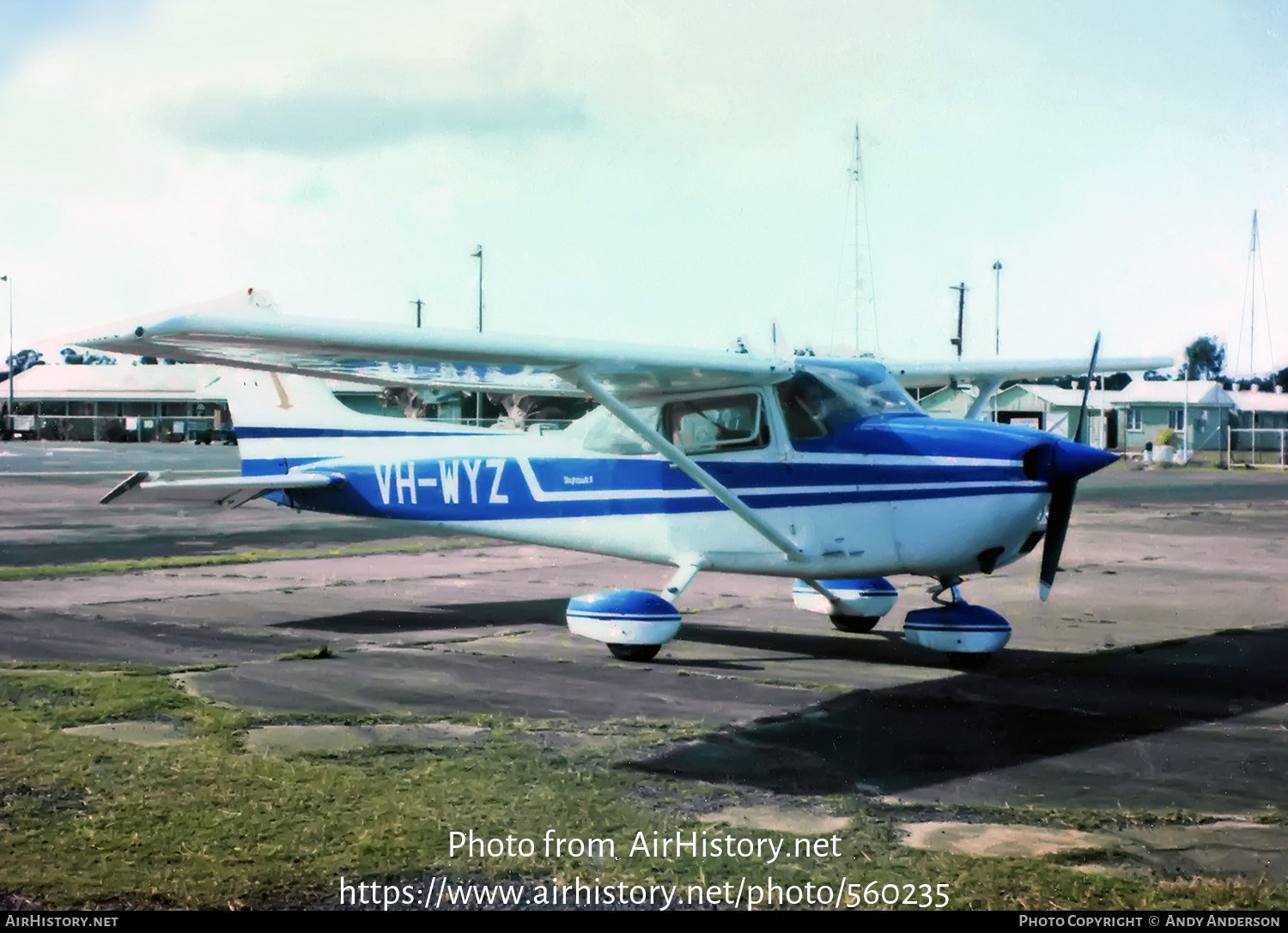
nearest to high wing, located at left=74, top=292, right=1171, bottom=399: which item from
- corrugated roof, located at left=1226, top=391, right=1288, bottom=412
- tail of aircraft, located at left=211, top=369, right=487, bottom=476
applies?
tail of aircraft, located at left=211, top=369, right=487, bottom=476

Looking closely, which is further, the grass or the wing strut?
the wing strut

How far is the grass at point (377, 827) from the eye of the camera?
13.9 ft

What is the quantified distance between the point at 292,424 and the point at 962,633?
7037 mm

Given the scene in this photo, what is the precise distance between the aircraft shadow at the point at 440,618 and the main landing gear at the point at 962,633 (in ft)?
11.4

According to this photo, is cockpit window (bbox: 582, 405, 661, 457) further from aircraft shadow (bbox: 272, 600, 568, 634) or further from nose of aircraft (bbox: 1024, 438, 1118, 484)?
nose of aircraft (bbox: 1024, 438, 1118, 484)

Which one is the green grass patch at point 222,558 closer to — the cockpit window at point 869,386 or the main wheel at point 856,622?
the main wheel at point 856,622

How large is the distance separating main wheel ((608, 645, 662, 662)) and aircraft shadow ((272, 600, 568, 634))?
1845 mm

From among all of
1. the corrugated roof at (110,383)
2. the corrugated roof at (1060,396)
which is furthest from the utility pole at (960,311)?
the corrugated roof at (110,383)

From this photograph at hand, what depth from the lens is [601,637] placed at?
359 inches

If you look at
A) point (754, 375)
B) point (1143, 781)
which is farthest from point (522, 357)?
point (1143, 781)

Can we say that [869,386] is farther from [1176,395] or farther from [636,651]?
[1176,395]

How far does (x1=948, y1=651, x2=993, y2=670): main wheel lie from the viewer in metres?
8.91

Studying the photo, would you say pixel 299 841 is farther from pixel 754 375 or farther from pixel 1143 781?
pixel 754 375
